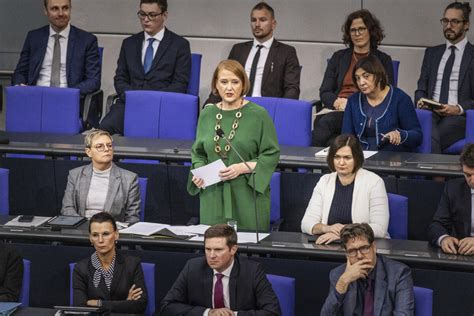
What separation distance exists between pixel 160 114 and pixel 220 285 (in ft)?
7.03

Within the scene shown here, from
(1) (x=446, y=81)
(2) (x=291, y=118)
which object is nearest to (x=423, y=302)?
(2) (x=291, y=118)

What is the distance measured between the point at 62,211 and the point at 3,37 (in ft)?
11.0

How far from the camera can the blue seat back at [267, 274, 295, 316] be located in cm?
466

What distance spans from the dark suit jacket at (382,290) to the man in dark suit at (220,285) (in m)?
0.24

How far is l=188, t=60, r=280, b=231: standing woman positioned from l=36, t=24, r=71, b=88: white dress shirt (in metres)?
2.30

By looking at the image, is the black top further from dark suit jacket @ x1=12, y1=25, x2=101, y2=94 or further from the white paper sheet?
dark suit jacket @ x1=12, y1=25, x2=101, y2=94

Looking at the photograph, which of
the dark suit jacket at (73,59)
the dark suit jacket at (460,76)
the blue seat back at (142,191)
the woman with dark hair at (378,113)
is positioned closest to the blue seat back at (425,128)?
the woman with dark hair at (378,113)

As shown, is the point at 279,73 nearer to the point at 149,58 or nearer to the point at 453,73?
the point at 149,58

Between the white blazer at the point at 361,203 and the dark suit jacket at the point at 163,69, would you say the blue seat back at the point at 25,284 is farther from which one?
the dark suit jacket at the point at 163,69

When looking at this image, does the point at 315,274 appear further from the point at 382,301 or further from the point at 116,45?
the point at 116,45

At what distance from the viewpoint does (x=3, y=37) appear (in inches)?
340

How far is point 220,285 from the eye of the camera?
15.7 ft

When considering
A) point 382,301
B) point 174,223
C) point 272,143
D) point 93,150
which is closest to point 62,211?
point 93,150

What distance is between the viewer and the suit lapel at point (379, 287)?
4.57 m
